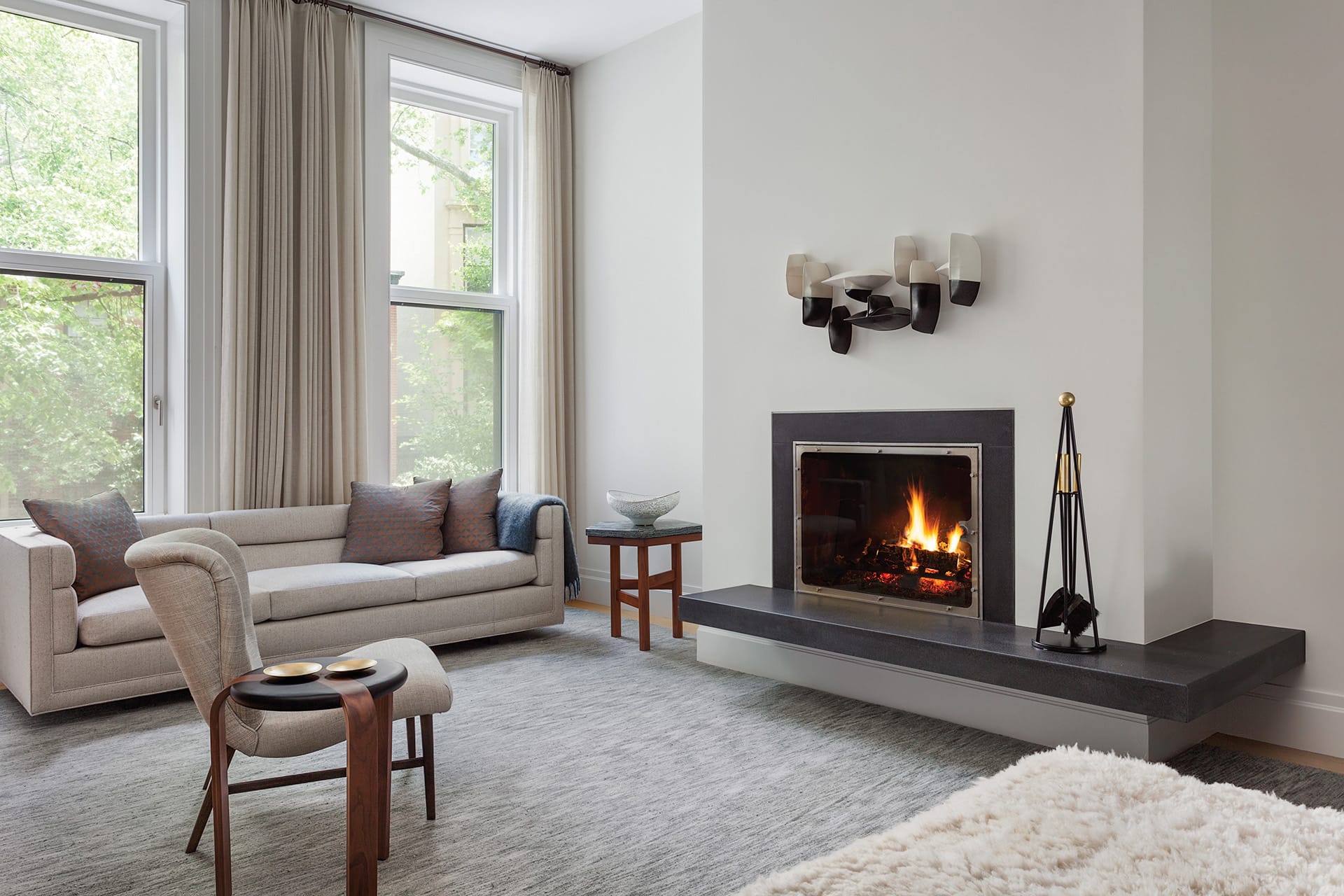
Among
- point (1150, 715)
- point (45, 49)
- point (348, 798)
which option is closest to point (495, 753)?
point (348, 798)

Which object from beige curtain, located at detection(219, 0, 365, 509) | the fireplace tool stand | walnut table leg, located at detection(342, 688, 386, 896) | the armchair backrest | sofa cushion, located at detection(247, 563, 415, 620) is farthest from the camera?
beige curtain, located at detection(219, 0, 365, 509)

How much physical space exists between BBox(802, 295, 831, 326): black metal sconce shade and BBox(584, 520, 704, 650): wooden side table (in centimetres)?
135

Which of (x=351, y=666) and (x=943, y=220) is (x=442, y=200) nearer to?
(x=943, y=220)

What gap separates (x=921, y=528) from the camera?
3.49 meters

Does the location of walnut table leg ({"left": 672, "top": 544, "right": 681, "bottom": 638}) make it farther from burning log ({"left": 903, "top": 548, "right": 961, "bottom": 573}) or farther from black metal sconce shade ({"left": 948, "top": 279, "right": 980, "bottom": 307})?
black metal sconce shade ({"left": 948, "top": 279, "right": 980, "bottom": 307})

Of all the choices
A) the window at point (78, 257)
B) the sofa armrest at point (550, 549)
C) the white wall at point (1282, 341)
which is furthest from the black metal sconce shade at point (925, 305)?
the window at point (78, 257)

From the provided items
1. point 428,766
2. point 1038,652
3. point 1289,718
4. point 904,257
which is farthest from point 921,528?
point 428,766

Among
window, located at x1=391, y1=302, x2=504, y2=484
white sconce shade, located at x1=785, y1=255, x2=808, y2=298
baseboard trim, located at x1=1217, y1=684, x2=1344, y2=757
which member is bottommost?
baseboard trim, located at x1=1217, y1=684, x2=1344, y2=757

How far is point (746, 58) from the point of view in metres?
4.04

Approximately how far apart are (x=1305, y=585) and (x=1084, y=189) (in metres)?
1.48

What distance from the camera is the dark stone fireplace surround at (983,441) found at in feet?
10.5

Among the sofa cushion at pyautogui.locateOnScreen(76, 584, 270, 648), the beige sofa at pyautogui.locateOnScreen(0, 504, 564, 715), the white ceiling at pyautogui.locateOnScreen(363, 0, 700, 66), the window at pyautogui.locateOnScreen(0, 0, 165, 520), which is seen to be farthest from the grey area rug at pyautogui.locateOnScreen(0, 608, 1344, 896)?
the white ceiling at pyautogui.locateOnScreen(363, 0, 700, 66)

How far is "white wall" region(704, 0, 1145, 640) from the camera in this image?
2.94 m

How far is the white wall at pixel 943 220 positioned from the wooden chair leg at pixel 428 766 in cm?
182
